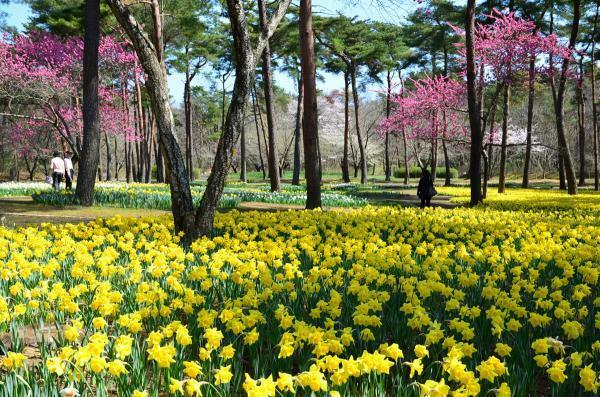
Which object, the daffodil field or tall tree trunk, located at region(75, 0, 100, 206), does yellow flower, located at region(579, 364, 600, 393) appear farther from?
tall tree trunk, located at region(75, 0, 100, 206)

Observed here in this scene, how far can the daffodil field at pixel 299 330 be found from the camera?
6.38ft

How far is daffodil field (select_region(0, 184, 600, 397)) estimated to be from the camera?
195 cm

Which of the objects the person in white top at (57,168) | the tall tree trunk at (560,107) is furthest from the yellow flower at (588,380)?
the tall tree trunk at (560,107)

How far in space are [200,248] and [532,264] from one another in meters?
3.04

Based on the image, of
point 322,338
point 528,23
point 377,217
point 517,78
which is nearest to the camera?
point 322,338

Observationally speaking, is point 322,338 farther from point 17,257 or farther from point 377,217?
point 377,217

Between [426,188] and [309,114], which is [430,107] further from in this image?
[309,114]

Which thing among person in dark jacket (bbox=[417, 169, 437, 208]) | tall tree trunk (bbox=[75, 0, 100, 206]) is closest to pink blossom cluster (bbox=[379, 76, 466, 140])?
person in dark jacket (bbox=[417, 169, 437, 208])

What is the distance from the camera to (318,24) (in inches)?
908

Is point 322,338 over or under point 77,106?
under

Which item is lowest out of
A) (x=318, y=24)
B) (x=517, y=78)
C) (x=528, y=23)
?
(x=517, y=78)

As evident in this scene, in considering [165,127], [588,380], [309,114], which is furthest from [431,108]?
[588,380]

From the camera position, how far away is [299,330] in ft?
7.65

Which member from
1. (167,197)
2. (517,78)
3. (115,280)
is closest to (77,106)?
(167,197)
